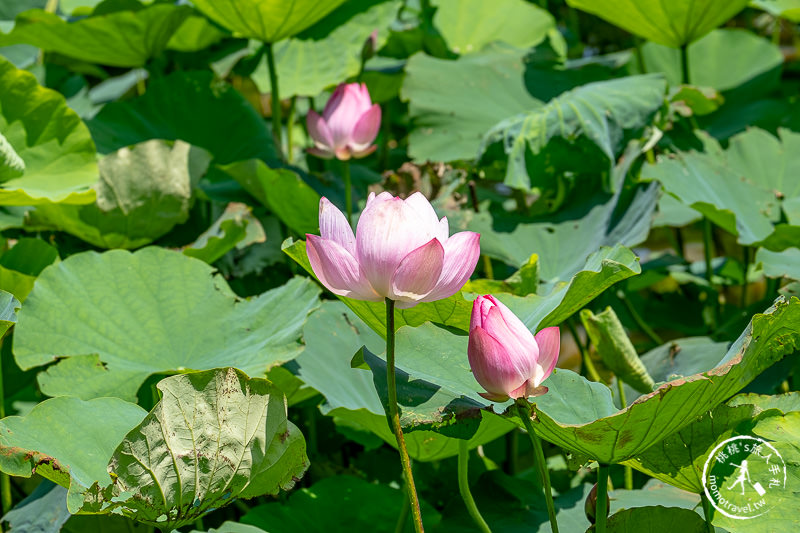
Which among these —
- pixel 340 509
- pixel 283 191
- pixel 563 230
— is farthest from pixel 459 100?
pixel 340 509

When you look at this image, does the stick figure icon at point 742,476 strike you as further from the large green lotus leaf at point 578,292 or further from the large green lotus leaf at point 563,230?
the large green lotus leaf at point 563,230

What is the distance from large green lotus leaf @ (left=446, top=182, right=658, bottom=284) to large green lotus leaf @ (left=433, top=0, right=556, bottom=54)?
31.5 inches

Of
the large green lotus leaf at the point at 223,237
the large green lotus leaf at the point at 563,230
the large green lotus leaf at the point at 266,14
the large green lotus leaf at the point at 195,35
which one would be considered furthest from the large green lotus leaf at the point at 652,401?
the large green lotus leaf at the point at 195,35

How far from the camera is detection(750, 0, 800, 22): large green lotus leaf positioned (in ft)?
6.21

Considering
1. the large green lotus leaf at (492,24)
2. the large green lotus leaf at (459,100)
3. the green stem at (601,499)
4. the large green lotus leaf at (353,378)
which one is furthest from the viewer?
the large green lotus leaf at (492,24)

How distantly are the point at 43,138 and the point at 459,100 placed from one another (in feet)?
2.80

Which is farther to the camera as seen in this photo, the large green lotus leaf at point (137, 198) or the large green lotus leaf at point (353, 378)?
the large green lotus leaf at point (137, 198)

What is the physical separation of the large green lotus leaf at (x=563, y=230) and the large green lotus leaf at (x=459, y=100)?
0.72 ft

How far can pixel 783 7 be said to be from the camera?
6.49 feet

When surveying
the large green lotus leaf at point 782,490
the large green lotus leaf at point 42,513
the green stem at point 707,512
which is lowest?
the large green lotus leaf at point 42,513

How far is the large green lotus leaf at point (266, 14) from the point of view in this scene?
4.88ft

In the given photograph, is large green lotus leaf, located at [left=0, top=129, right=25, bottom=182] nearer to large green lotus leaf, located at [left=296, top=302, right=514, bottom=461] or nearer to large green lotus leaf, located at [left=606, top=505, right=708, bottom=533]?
large green lotus leaf, located at [left=296, top=302, right=514, bottom=461]

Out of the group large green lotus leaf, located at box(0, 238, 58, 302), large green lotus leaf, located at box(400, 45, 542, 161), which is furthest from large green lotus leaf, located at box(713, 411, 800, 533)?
large green lotus leaf, located at box(0, 238, 58, 302)

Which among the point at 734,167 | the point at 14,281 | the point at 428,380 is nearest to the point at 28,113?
the point at 14,281
